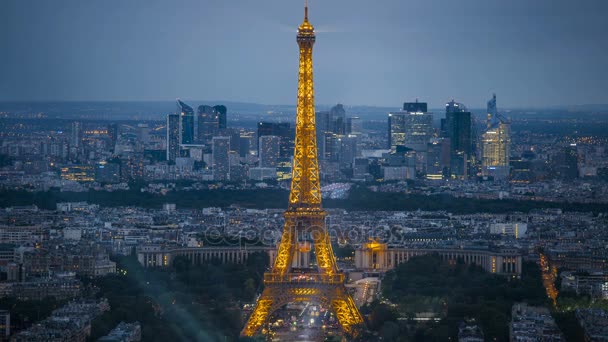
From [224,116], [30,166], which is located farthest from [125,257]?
[224,116]

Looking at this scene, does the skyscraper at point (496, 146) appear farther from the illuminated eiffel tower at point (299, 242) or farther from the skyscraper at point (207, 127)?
the illuminated eiffel tower at point (299, 242)

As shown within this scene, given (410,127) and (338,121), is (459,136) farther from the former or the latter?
(338,121)

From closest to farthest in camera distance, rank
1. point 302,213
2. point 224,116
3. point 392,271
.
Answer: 1. point 302,213
2. point 392,271
3. point 224,116

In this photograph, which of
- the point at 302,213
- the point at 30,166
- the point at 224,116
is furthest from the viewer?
the point at 224,116

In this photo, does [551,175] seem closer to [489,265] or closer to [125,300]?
[489,265]

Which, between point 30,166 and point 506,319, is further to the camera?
point 30,166

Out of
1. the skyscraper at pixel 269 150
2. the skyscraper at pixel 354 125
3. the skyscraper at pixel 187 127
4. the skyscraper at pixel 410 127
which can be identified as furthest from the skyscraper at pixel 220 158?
the skyscraper at pixel 410 127

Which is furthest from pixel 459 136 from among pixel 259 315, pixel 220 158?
pixel 259 315

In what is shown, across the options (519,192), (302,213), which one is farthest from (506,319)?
(519,192)
